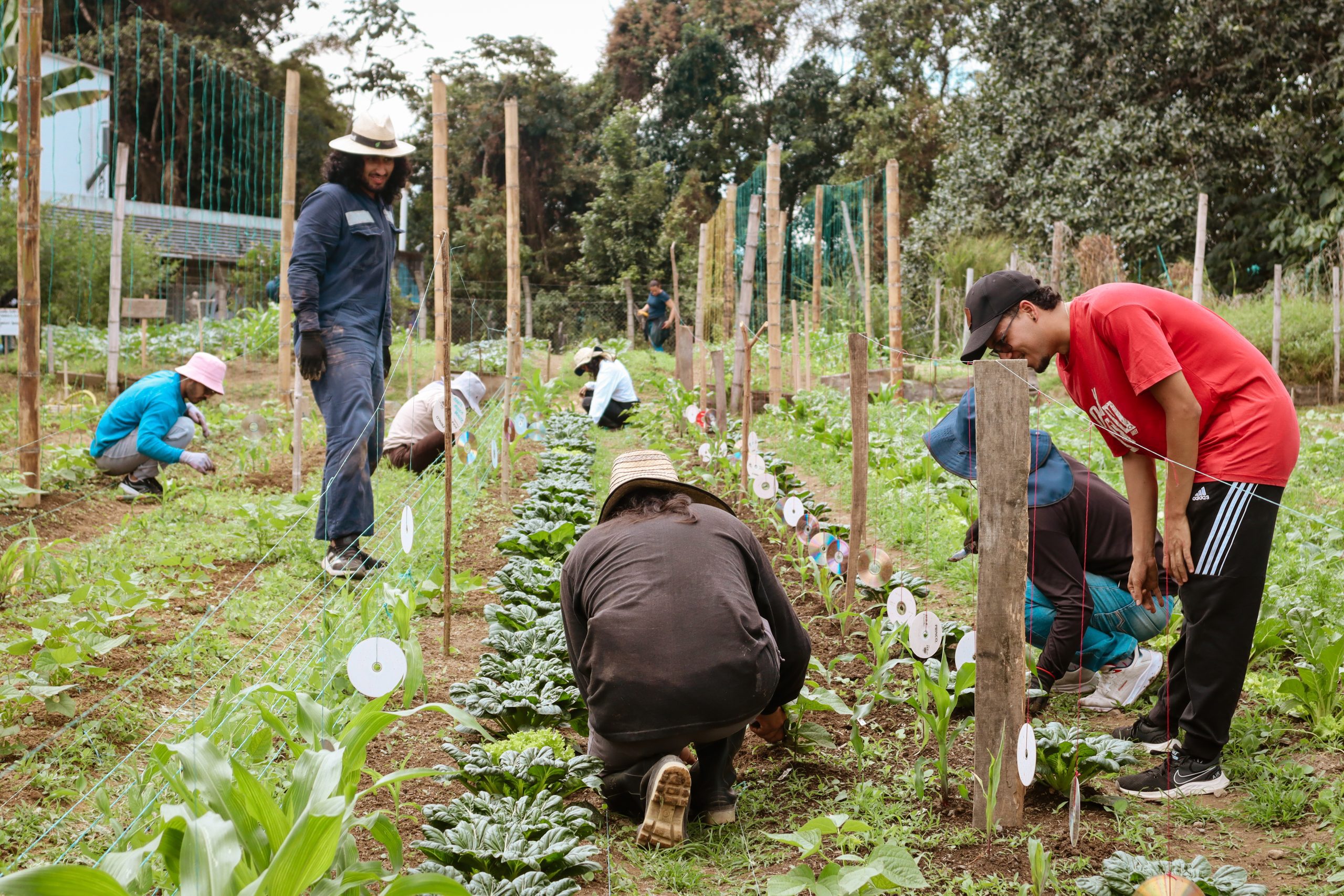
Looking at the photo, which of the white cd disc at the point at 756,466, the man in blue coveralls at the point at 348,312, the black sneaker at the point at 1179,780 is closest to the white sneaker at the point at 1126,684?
the black sneaker at the point at 1179,780

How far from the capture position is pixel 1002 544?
2500 millimetres

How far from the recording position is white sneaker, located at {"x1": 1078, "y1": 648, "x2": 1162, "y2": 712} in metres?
3.53

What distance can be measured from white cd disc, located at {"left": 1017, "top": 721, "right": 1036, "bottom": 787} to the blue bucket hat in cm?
115

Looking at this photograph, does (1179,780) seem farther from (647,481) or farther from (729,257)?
(729,257)

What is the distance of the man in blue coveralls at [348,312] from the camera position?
4.76 m

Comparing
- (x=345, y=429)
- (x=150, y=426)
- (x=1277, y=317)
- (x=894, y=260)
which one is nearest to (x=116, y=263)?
(x=150, y=426)

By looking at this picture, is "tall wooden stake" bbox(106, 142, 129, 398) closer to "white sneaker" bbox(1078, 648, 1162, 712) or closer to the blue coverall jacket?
the blue coverall jacket

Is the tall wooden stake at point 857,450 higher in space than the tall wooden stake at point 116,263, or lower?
lower

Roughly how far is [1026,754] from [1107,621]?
133cm

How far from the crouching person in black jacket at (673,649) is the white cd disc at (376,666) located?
49 centimetres

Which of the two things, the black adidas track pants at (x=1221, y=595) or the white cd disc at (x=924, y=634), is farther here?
the white cd disc at (x=924, y=634)

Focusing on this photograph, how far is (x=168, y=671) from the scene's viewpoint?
3.62 metres

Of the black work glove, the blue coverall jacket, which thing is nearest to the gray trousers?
the blue coverall jacket

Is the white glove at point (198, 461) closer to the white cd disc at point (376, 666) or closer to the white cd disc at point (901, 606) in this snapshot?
the white cd disc at point (376, 666)
